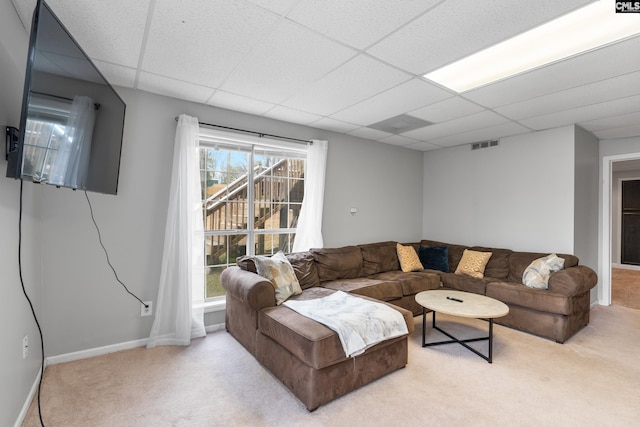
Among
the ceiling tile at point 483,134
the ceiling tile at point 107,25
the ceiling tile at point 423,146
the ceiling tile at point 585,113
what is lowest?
the ceiling tile at point 107,25

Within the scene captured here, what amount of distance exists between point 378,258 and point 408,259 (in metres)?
0.50

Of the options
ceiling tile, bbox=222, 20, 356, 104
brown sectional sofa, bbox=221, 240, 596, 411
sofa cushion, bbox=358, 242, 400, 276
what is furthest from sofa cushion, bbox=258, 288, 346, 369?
ceiling tile, bbox=222, 20, 356, 104

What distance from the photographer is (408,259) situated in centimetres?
446

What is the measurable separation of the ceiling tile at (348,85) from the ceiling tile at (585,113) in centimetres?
220

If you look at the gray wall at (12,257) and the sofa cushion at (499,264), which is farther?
the sofa cushion at (499,264)

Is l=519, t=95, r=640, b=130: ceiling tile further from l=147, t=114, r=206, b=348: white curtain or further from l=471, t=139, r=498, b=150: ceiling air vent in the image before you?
l=147, t=114, r=206, b=348: white curtain

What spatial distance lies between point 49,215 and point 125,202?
1.84 feet

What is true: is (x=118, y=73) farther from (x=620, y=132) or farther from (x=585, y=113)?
(x=620, y=132)

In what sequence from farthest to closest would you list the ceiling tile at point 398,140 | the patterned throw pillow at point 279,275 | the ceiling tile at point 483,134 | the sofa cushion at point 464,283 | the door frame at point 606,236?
1. the ceiling tile at point 398,140
2. the door frame at point 606,236
3. the ceiling tile at point 483,134
4. the sofa cushion at point 464,283
5. the patterned throw pillow at point 279,275

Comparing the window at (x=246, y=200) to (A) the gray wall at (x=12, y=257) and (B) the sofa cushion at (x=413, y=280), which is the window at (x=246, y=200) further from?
(A) the gray wall at (x=12, y=257)

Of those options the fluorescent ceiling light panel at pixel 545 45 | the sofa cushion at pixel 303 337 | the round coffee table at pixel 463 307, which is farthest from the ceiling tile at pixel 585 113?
the sofa cushion at pixel 303 337

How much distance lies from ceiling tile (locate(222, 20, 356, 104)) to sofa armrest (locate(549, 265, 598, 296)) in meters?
3.22

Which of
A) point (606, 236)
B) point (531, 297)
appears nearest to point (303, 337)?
point (531, 297)

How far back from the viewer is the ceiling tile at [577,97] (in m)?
2.61
